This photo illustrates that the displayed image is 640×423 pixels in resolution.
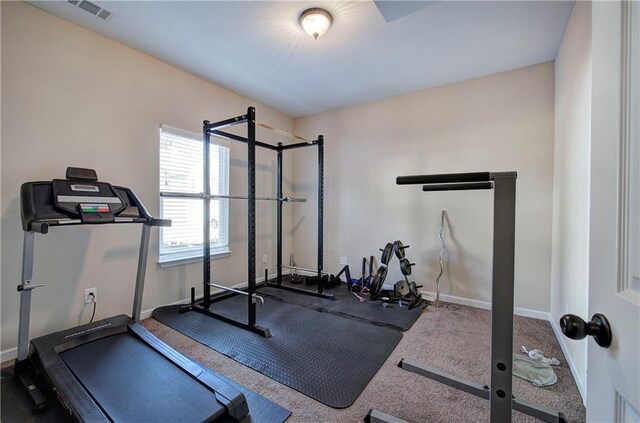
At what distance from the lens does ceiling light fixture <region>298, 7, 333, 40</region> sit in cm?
205

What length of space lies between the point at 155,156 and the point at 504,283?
10.3 ft

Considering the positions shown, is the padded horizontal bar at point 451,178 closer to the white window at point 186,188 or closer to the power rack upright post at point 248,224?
the power rack upright post at point 248,224

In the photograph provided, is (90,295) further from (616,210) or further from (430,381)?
(616,210)

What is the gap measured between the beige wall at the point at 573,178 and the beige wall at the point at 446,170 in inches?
7.1

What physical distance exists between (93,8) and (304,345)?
125 inches

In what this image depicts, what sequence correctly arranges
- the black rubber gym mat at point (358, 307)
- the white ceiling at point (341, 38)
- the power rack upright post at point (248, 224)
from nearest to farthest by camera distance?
the white ceiling at point (341, 38), the power rack upright post at point (248, 224), the black rubber gym mat at point (358, 307)

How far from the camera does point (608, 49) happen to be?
0.59 meters

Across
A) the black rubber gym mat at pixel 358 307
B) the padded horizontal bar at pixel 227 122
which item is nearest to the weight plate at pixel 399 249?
the black rubber gym mat at pixel 358 307

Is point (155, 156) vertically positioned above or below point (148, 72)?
below

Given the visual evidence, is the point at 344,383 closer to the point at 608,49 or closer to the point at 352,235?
the point at 608,49

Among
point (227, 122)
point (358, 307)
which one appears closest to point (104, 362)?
point (227, 122)

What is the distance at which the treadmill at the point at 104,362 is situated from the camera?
1.39m

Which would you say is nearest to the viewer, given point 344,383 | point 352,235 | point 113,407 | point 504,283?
point 504,283

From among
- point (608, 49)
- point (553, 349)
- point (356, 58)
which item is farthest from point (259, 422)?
point (356, 58)
